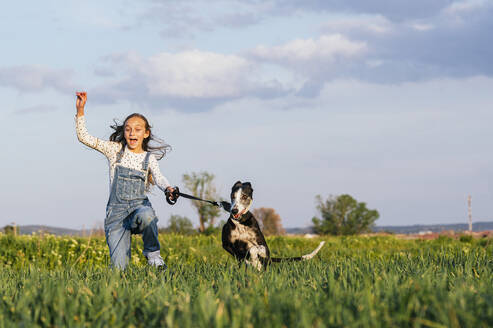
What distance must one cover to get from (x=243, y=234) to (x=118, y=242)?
1921 millimetres

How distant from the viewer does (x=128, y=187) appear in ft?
22.5

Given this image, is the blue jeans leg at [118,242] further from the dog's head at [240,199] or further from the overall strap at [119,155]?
the dog's head at [240,199]

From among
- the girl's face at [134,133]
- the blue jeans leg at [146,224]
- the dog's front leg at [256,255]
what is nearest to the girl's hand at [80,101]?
the girl's face at [134,133]

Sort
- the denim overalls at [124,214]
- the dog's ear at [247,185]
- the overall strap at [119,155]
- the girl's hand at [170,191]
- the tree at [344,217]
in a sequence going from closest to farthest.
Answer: the dog's ear at [247,185], the girl's hand at [170,191], the denim overalls at [124,214], the overall strap at [119,155], the tree at [344,217]

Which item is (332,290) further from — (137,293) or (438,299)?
(137,293)

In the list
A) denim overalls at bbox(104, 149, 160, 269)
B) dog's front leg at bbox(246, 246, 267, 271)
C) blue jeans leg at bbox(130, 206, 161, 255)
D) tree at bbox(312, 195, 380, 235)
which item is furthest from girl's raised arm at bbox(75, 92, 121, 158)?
tree at bbox(312, 195, 380, 235)

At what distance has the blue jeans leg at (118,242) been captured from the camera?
679cm

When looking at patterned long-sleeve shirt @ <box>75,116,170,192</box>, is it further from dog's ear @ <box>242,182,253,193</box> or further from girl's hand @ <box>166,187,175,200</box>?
dog's ear @ <box>242,182,253,193</box>

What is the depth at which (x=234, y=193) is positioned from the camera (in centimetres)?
603

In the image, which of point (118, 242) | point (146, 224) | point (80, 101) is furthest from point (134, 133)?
point (118, 242)

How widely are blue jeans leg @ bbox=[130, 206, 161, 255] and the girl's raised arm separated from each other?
3.43 feet

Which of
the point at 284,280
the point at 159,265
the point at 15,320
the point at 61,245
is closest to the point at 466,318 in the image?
the point at 284,280

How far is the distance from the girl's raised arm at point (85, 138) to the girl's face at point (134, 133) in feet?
0.73

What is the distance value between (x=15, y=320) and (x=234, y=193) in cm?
318
